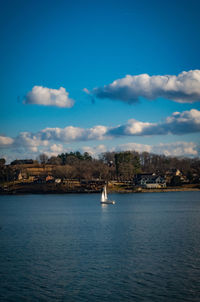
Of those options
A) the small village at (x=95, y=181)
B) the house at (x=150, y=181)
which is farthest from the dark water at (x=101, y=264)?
the house at (x=150, y=181)

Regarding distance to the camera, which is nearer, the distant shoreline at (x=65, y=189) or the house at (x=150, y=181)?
the distant shoreline at (x=65, y=189)

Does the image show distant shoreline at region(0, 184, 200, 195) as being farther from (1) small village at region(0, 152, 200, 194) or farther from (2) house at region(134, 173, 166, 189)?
(2) house at region(134, 173, 166, 189)

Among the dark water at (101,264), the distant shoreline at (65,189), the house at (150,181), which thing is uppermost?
the house at (150,181)

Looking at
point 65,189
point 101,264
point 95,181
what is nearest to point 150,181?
point 95,181

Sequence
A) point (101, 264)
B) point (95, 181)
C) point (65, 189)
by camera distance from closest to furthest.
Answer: point (101, 264) < point (65, 189) < point (95, 181)

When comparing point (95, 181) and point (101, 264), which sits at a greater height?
point (95, 181)

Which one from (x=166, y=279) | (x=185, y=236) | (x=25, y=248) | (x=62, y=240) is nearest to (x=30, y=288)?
(x=166, y=279)

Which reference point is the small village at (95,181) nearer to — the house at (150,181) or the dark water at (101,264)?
the house at (150,181)

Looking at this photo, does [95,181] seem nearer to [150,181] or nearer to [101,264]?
[150,181]

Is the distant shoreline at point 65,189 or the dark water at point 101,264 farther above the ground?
the distant shoreline at point 65,189

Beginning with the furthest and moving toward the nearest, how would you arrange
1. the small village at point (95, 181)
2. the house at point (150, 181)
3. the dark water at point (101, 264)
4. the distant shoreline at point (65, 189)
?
the house at point (150, 181) < the small village at point (95, 181) < the distant shoreline at point (65, 189) < the dark water at point (101, 264)

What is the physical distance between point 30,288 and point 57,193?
145 metres

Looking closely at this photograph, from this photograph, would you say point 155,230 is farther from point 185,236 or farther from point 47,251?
point 47,251

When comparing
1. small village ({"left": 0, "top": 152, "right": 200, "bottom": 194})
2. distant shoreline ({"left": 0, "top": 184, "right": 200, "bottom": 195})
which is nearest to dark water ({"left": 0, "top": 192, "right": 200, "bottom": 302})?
distant shoreline ({"left": 0, "top": 184, "right": 200, "bottom": 195})
